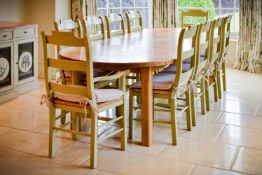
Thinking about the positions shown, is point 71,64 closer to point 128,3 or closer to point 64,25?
point 64,25

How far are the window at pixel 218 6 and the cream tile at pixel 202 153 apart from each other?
3.41m

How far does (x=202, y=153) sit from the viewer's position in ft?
9.72

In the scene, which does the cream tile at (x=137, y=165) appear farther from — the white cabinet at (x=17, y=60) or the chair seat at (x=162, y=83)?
the white cabinet at (x=17, y=60)

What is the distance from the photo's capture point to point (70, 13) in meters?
5.84

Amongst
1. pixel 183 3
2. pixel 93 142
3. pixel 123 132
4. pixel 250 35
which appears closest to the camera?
pixel 93 142

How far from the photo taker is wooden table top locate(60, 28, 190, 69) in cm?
286

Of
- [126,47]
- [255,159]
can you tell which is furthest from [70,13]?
[255,159]

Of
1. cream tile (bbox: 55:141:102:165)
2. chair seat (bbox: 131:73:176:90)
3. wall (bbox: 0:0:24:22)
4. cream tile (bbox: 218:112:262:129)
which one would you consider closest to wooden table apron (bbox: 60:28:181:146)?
chair seat (bbox: 131:73:176:90)

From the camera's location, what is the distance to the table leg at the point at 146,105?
2.96 metres

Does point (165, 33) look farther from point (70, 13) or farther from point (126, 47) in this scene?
point (70, 13)

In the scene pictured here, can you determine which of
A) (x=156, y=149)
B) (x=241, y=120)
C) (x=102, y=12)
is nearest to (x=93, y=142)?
(x=156, y=149)

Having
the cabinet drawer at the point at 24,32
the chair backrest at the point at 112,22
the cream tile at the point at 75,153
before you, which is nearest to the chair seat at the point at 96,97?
the cream tile at the point at 75,153

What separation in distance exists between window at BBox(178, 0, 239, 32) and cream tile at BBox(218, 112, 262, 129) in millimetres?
2638

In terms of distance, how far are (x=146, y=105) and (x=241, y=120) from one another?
1170 mm
